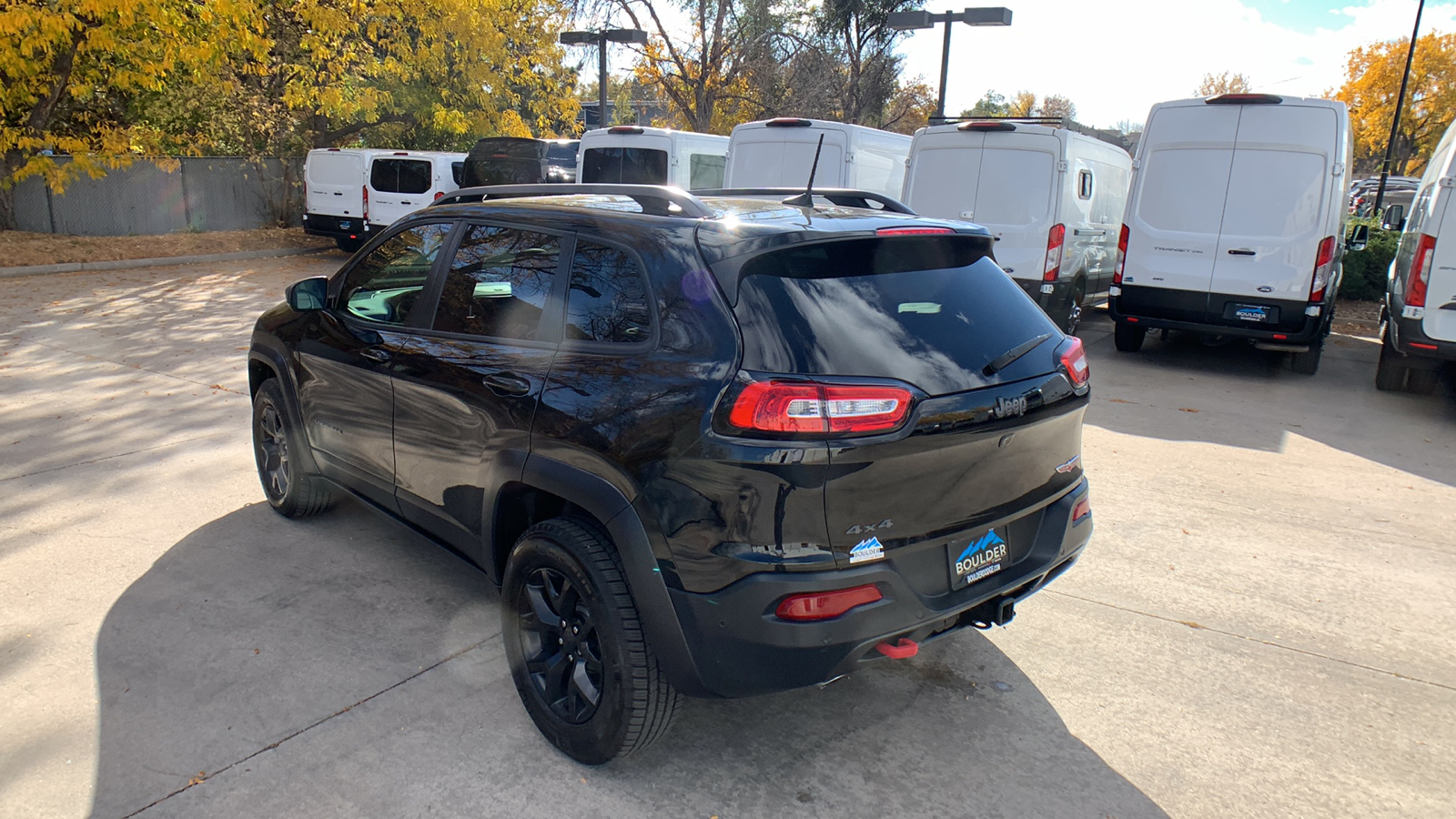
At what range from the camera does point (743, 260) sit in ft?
8.86

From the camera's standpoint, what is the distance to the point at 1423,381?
31.0 feet

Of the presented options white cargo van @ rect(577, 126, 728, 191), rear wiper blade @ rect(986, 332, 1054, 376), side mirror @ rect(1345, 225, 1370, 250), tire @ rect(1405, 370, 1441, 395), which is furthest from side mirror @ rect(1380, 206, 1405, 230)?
rear wiper blade @ rect(986, 332, 1054, 376)

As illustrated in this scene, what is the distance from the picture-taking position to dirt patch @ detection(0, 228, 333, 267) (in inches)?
620


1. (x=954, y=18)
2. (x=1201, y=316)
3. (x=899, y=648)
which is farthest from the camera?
(x=954, y=18)

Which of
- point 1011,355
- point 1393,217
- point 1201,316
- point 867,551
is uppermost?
point 1393,217

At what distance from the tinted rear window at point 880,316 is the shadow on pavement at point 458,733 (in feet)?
4.02

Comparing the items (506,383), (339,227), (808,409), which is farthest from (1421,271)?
(339,227)

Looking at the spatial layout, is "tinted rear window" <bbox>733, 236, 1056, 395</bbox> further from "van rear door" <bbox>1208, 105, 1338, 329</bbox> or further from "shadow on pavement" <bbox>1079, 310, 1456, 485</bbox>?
"van rear door" <bbox>1208, 105, 1338, 329</bbox>

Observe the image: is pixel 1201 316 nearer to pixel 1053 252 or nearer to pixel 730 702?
pixel 1053 252

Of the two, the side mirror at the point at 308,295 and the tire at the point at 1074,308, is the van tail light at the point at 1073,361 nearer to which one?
the side mirror at the point at 308,295

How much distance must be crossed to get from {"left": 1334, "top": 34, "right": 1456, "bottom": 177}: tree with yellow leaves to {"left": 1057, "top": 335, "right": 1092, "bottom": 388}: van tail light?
41060 millimetres

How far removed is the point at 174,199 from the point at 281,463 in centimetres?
1852

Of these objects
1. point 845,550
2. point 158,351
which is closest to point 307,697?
point 845,550

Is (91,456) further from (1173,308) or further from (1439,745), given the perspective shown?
(1173,308)
